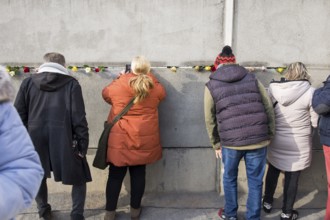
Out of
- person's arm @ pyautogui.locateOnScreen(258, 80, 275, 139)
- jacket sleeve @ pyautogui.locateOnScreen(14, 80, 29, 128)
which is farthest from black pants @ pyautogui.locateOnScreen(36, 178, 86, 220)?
person's arm @ pyautogui.locateOnScreen(258, 80, 275, 139)

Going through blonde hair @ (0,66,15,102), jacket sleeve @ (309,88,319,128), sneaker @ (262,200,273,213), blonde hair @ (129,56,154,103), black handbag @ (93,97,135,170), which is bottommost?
sneaker @ (262,200,273,213)

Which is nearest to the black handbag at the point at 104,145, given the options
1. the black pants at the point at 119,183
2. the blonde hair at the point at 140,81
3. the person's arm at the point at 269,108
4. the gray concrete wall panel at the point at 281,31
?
the black pants at the point at 119,183

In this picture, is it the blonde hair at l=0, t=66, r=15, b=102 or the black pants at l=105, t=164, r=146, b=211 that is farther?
the black pants at l=105, t=164, r=146, b=211

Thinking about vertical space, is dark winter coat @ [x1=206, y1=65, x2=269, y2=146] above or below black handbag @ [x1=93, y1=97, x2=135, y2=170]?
above

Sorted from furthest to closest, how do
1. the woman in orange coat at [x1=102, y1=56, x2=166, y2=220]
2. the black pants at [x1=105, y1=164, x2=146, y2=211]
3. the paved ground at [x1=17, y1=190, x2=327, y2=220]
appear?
the paved ground at [x1=17, y1=190, x2=327, y2=220]
the black pants at [x1=105, y1=164, x2=146, y2=211]
the woman in orange coat at [x1=102, y1=56, x2=166, y2=220]

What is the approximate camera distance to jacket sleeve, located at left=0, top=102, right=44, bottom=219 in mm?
1307

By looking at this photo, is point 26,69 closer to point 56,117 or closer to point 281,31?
point 56,117

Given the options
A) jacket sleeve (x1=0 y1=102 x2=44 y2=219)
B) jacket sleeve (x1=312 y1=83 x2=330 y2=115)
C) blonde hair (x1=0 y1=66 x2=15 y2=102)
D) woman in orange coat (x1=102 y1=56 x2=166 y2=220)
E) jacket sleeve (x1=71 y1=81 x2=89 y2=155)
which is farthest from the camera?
woman in orange coat (x1=102 y1=56 x2=166 y2=220)

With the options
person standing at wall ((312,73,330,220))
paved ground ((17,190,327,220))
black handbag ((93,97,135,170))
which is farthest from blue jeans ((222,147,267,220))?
black handbag ((93,97,135,170))

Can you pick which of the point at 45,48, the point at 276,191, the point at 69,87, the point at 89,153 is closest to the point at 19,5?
the point at 45,48

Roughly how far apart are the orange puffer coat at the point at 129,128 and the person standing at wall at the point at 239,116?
Result: 581 millimetres

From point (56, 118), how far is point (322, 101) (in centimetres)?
230

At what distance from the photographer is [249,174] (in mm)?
3354

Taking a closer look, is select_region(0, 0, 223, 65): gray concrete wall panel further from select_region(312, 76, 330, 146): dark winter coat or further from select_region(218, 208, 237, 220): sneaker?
select_region(218, 208, 237, 220): sneaker
